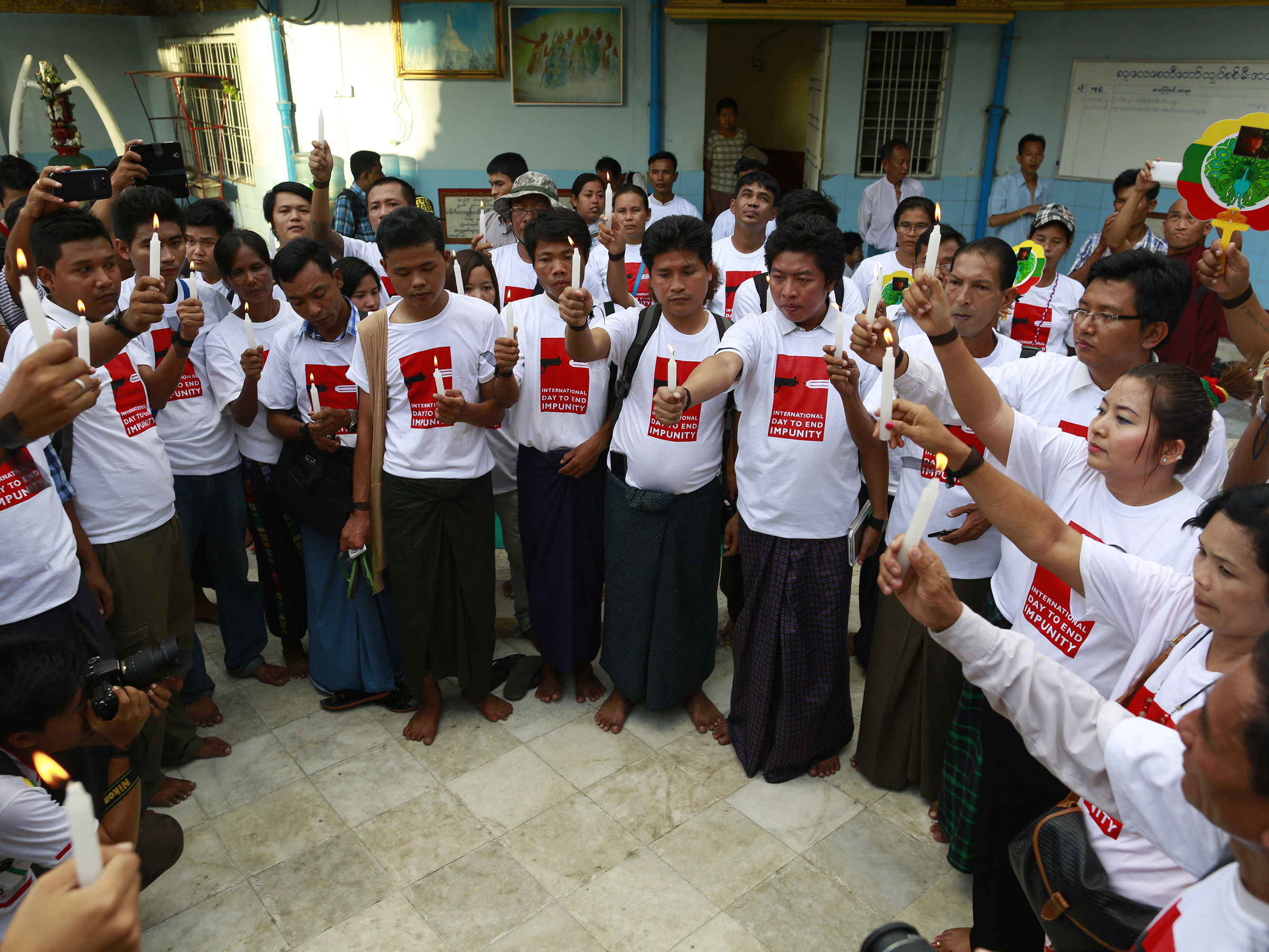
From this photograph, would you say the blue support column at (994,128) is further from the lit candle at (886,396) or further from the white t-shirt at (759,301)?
the lit candle at (886,396)

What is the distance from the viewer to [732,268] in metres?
4.50

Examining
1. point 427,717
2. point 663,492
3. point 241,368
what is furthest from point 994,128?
point 427,717

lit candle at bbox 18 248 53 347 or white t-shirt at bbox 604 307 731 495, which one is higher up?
lit candle at bbox 18 248 53 347

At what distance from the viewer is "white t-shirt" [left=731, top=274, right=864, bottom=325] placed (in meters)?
3.15

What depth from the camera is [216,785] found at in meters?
2.96

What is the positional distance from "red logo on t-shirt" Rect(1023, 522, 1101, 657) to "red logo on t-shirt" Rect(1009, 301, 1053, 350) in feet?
8.29

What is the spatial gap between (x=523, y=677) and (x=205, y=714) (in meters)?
1.17

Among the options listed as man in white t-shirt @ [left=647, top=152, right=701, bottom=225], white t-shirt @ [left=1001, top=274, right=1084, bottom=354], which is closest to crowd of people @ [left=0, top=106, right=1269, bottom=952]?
white t-shirt @ [left=1001, top=274, right=1084, bottom=354]

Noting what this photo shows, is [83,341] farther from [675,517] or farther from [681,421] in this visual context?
[675,517]

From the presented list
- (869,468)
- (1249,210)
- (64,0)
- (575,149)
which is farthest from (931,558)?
(64,0)

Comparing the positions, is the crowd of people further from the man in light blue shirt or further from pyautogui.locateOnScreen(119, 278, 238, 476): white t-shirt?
the man in light blue shirt

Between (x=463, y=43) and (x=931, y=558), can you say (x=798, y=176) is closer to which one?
(x=463, y=43)

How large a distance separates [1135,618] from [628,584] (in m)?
1.72

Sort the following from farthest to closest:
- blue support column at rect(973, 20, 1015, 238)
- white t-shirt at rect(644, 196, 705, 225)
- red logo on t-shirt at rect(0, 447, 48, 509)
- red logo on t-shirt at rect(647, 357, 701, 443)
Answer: blue support column at rect(973, 20, 1015, 238), white t-shirt at rect(644, 196, 705, 225), red logo on t-shirt at rect(647, 357, 701, 443), red logo on t-shirt at rect(0, 447, 48, 509)
